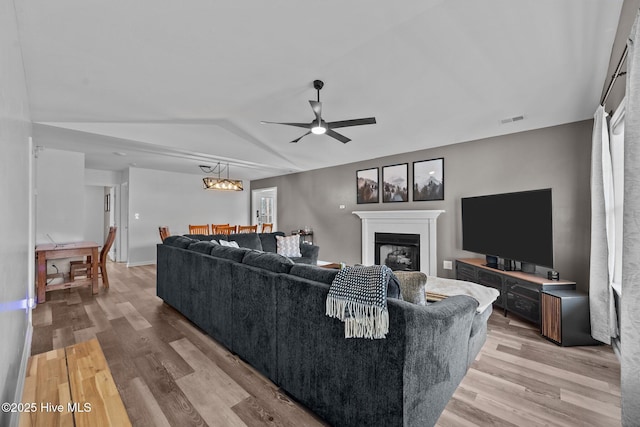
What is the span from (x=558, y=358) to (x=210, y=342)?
3.18 metres

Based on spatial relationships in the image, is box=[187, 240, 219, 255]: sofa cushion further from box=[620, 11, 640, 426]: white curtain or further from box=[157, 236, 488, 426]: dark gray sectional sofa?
box=[620, 11, 640, 426]: white curtain

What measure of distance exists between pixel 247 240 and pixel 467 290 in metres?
3.78

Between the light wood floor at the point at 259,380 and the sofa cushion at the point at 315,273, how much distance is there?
85 cm

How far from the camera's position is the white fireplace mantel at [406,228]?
4637 mm

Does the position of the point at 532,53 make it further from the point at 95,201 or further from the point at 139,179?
the point at 95,201

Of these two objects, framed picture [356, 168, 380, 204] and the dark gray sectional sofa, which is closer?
the dark gray sectional sofa

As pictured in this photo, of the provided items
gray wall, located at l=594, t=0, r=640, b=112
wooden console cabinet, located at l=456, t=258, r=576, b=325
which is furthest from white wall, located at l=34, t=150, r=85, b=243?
gray wall, located at l=594, t=0, r=640, b=112

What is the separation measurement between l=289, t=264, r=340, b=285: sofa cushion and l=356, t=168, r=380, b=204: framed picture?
3.89 metres

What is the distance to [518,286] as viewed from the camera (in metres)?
3.10

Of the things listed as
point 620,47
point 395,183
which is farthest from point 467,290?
point 395,183

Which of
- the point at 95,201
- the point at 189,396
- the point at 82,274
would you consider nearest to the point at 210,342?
the point at 189,396

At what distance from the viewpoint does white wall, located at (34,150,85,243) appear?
4703 millimetres

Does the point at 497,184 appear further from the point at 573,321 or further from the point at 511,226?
the point at 573,321

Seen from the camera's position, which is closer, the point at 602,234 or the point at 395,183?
the point at 602,234
